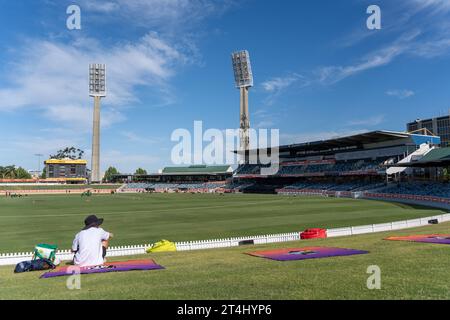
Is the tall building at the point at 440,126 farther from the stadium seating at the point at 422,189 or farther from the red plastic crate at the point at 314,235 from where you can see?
the red plastic crate at the point at 314,235

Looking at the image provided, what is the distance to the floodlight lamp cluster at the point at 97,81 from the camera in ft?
468

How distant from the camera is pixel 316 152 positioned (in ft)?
341

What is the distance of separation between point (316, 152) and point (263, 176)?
1876 centimetres

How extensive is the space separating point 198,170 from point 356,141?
7331 cm

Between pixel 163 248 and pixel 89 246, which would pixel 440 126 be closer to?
pixel 163 248

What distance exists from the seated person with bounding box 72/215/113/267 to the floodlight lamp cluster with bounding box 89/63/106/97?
143 meters

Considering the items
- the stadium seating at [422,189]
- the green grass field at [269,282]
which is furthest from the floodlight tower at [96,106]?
the green grass field at [269,282]

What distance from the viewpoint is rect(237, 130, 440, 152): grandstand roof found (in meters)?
72.0

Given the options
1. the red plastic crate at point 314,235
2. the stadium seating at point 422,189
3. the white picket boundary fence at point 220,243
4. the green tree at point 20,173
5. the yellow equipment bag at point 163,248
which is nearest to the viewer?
the white picket boundary fence at point 220,243

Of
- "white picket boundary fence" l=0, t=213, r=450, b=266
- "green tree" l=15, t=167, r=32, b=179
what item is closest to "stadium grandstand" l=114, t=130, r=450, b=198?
"white picket boundary fence" l=0, t=213, r=450, b=266

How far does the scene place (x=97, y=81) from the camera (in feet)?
474

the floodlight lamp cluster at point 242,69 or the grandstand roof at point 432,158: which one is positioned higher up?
the floodlight lamp cluster at point 242,69

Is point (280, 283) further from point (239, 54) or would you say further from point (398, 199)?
Answer: point (239, 54)
